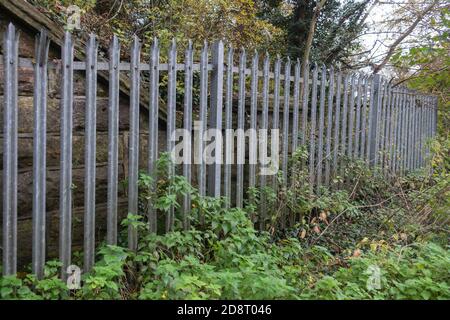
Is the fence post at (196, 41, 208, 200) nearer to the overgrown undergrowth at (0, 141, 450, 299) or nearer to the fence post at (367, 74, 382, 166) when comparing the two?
the overgrown undergrowth at (0, 141, 450, 299)

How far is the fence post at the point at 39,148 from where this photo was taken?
10.3ft

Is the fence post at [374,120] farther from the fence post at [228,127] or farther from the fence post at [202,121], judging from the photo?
the fence post at [202,121]

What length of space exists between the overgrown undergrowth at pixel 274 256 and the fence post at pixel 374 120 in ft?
3.70

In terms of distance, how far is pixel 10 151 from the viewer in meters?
3.04

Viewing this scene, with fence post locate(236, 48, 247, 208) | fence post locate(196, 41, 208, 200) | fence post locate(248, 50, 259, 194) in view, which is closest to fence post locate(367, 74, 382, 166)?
fence post locate(248, 50, 259, 194)

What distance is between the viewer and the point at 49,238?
3537 mm

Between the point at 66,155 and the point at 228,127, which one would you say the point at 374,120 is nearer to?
the point at 228,127

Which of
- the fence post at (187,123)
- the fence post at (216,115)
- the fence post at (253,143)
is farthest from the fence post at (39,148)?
A: the fence post at (253,143)

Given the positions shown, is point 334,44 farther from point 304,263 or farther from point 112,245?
point 112,245

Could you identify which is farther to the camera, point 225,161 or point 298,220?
point 298,220

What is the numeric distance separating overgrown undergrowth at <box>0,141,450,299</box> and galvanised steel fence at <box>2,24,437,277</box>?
7.3 inches

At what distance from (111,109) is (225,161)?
1.47 m
